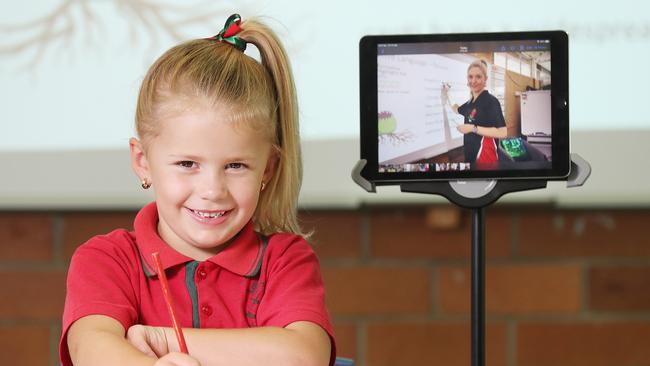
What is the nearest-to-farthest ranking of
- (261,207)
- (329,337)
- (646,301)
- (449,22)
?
(329,337), (261,207), (449,22), (646,301)

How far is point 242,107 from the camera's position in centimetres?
115

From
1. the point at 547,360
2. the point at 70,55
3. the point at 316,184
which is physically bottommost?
the point at 547,360

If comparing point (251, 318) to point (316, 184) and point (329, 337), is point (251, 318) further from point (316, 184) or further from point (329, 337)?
point (316, 184)

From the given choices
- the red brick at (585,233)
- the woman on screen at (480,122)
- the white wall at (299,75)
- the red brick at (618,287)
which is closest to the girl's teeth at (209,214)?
the woman on screen at (480,122)

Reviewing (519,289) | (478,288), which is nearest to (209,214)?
(478,288)

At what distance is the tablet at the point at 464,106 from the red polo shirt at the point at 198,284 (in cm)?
17

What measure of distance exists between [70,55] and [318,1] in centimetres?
49

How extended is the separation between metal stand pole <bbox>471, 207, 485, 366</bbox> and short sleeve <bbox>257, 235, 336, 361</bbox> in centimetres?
19

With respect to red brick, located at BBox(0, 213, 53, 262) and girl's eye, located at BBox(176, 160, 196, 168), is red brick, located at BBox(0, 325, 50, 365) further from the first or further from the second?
girl's eye, located at BBox(176, 160, 196, 168)

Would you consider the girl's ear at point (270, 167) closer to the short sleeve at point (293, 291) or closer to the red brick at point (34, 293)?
the short sleeve at point (293, 291)

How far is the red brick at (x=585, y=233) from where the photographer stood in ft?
6.51

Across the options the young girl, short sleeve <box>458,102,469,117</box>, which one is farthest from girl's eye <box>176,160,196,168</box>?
short sleeve <box>458,102,469,117</box>

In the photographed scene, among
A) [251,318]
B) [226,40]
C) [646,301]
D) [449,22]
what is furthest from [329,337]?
[646,301]

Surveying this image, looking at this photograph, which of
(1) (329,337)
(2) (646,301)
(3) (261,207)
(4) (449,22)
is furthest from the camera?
(2) (646,301)
